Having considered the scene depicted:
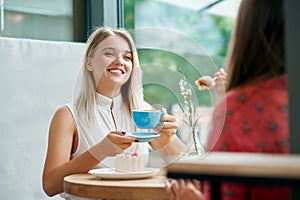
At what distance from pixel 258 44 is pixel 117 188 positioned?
0.70 metres

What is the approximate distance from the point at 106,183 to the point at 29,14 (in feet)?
5.51

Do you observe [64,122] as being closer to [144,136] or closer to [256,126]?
[144,136]

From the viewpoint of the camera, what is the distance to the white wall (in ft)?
8.54

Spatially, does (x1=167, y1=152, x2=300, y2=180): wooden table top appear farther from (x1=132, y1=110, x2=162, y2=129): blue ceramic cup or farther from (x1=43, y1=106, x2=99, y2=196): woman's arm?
(x1=43, y1=106, x2=99, y2=196): woman's arm

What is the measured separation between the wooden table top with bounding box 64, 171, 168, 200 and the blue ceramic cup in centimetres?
21

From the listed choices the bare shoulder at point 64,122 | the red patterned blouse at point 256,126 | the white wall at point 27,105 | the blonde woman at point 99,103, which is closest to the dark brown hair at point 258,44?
the red patterned blouse at point 256,126

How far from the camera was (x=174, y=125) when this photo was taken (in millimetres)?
1956

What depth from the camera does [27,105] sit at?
105 inches

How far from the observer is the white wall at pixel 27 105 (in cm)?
260

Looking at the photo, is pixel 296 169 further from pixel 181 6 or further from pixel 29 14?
pixel 29 14

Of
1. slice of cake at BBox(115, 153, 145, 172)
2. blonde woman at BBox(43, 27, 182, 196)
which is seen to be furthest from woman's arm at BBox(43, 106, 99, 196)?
slice of cake at BBox(115, 153, 145, 172)

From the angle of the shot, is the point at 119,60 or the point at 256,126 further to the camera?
the point at 119,60

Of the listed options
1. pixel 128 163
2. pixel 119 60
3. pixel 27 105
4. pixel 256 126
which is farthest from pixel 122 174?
pixel 27 105

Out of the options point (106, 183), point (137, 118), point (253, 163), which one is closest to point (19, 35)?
point (137, 118)
